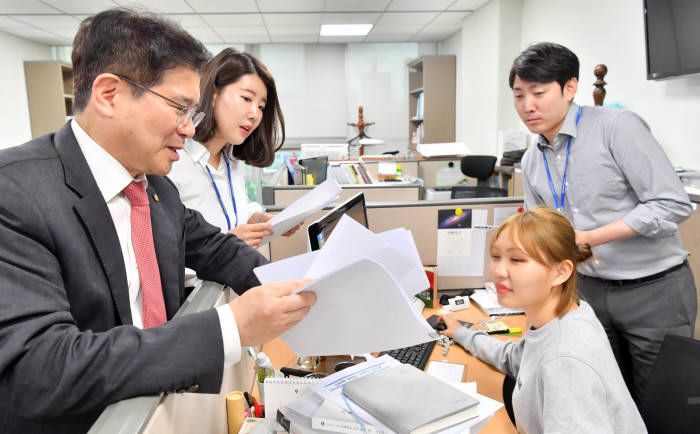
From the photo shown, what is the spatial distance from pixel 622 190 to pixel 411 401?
118 cm

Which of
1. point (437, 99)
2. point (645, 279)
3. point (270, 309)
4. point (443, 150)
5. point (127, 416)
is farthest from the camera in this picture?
point (437, 99)

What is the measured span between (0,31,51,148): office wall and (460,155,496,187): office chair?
5983 millimetres

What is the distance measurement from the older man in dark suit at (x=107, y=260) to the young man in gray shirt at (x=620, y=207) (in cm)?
122

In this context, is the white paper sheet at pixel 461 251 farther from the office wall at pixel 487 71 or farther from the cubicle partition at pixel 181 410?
the office wall at pixel 487 71

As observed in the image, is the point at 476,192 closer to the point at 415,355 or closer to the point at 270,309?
the point at 415,355

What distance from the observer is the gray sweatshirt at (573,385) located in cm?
97

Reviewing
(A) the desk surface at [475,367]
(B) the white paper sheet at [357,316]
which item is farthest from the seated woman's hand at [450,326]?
(B) the white paper sheet at [357,316]

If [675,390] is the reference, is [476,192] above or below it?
above

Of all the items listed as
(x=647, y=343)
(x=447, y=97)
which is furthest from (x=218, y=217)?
(x=447, y=97)

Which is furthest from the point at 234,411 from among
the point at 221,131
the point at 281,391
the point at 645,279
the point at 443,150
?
the point at 443,150

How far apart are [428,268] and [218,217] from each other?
86 cm

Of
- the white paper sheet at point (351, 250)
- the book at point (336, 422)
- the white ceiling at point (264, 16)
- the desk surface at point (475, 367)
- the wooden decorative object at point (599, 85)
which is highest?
the white ceiling at point (264, 16)

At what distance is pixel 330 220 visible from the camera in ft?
4.83

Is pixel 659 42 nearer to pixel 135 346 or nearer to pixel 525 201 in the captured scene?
pixel 525 201
